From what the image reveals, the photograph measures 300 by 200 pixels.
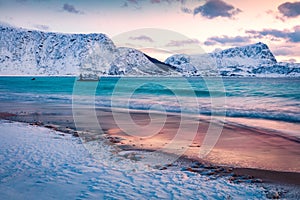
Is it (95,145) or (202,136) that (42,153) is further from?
(202,136)

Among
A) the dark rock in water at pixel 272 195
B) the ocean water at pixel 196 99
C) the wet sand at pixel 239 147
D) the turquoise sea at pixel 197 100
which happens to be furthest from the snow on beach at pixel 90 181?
the ocean water at pixel 196 99

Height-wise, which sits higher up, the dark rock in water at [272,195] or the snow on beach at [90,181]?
the snow on beach at [90,181]

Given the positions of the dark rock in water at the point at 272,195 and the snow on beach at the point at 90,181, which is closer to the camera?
the snow on beach at the point at 90,181

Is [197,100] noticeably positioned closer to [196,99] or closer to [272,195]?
[196,99]

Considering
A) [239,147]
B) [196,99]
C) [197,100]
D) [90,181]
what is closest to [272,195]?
[90,181]

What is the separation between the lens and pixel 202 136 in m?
11.5

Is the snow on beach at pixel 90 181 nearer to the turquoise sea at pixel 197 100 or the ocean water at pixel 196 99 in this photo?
the turquoise sea at pixel 197 100

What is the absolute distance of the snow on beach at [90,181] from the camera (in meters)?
5.26

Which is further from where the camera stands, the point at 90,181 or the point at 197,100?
the point at 197,100

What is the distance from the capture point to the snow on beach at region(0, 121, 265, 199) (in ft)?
17.3

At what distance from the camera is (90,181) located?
5840 mm

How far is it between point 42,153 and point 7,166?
1.28m

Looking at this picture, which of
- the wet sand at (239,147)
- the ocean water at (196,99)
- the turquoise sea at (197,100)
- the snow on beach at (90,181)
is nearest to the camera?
the snow on beach at (90,181)

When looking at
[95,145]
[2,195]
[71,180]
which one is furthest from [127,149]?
[2,195]
